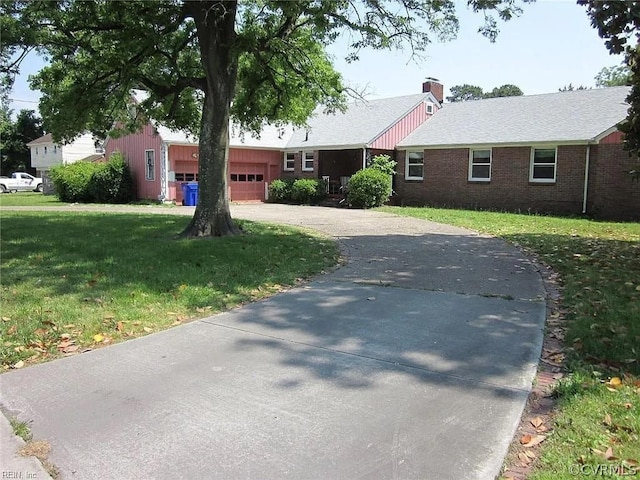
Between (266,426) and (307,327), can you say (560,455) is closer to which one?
(266,426)

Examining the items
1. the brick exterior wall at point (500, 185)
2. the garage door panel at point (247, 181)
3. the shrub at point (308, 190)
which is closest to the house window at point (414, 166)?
the brick exterior wall at point (500, 185)

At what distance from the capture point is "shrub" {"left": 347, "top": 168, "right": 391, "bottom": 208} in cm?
2320

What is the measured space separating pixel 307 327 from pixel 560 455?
2989 mm

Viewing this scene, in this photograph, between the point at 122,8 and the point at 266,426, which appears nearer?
the point at 266,426

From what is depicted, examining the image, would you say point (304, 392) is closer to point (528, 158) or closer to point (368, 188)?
point (368, 188)

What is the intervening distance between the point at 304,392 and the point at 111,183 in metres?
25.8

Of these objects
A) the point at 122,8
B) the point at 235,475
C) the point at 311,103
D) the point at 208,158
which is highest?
the point at 122,8

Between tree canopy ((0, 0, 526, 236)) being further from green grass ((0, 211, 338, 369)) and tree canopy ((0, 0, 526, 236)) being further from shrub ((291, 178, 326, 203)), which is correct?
shrub ((291, 178, 326, 203))

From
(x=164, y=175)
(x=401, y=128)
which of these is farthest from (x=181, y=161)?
(x=401, y=128)

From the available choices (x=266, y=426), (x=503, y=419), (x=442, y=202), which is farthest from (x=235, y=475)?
(x=442, y=202)

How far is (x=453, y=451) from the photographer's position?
323cm

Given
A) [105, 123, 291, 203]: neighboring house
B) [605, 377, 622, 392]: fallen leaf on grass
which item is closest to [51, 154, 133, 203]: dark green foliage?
[105, 123, 291, 203]: neighboring house

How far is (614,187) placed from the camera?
19.0 meters

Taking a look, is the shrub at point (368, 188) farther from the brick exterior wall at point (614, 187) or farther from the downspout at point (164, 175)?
the downspout at point (164, 175)
